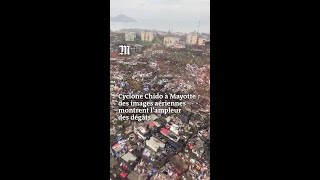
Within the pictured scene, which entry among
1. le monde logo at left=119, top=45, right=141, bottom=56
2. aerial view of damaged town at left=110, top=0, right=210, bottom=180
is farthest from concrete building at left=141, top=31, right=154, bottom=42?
le monde logo at left=119, top=45, right=141, bottom=56

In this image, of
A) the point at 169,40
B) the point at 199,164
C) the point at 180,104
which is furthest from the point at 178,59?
the point at 199,164

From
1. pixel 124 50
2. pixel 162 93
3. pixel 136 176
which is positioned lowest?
pixel 136 176

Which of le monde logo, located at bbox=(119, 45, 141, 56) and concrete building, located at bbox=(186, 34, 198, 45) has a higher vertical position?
concrete building, located at bbox=(186, 34, 198, 45)

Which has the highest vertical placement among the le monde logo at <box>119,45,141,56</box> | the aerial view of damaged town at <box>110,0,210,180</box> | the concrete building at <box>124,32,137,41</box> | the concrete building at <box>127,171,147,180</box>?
the concrete building at <box>124,32,137,41</box>

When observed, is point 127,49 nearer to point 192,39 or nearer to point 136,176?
point 192,39

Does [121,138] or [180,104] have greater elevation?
[180,104]

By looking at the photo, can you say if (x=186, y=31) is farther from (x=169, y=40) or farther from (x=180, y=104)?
(x=180, y=104)

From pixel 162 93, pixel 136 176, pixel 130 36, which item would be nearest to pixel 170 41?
pixel 130 36

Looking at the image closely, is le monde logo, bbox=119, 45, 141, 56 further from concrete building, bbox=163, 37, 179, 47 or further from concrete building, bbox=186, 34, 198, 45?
concrete building, bbox=186, 34, 198, 45
